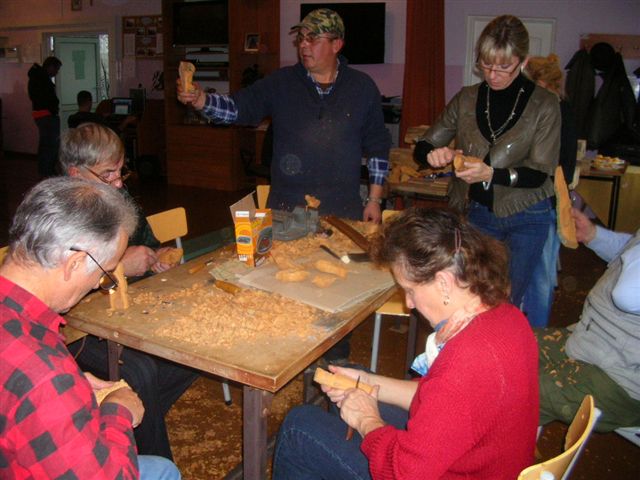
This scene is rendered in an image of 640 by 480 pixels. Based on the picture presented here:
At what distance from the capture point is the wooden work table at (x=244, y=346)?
1501 millimetres

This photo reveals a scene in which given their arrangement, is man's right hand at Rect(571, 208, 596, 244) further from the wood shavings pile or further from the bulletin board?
the bulletin board

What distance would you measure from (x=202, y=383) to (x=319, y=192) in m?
1.33

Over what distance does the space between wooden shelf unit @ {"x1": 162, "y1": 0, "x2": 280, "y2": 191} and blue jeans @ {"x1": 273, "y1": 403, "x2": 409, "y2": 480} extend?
7.08 meters

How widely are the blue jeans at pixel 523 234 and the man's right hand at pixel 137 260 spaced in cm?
158

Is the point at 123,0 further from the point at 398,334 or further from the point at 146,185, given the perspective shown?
the point at 398,334

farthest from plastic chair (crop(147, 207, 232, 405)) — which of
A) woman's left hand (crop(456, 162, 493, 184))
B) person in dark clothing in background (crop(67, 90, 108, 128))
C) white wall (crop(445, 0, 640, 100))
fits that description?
person in dark clothing in background (crop(67, 90, 108, 128))

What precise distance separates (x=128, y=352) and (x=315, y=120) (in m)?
1.63

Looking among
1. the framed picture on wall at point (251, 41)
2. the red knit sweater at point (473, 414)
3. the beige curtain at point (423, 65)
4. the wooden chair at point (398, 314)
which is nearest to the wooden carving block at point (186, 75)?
the wooden chair at point (398, 314)

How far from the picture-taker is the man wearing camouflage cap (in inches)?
122

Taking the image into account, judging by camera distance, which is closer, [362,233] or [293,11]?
[362,233]

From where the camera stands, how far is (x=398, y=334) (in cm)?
402

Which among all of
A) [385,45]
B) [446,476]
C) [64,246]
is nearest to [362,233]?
[446,476]

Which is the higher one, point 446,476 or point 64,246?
point 64,246

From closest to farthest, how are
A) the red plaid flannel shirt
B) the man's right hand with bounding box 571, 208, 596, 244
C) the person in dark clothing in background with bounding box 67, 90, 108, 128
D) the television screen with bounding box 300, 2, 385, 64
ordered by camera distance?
the red plaid flannel shirt < the man's right hand with bounding box 571, 208, 596, 244 < the television screen with bounding box 300, 2, 385, 64 < the person in dark clothing in background with bounding box 67, 90, 108, 128
